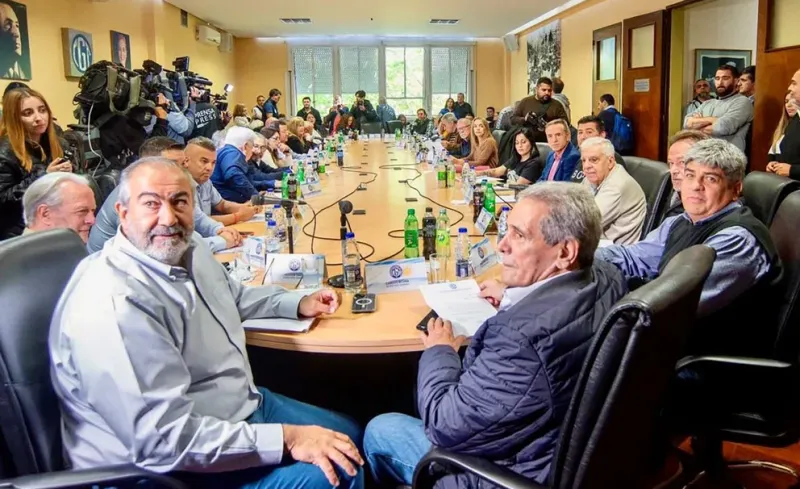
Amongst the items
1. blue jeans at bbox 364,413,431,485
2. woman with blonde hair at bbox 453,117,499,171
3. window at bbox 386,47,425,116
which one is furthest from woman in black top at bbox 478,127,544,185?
window at bbox 386,47,425,116

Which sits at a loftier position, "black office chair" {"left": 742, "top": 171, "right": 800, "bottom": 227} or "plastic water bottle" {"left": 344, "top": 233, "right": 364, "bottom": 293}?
"black office chair" {"left": 742, "top": 171, "right": 800, "bottom": 227}

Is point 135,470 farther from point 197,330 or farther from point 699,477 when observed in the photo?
point 699,477

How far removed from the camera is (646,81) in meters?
7.52

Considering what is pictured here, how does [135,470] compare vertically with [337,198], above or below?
below

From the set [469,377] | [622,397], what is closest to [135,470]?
[469,377]

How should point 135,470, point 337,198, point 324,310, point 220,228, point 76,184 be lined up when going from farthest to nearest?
1. point 337,198
2. point 220,228
3. point 76,184
4. point 324,310
5. point 135,470

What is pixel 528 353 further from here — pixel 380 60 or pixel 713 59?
pixel 380 60

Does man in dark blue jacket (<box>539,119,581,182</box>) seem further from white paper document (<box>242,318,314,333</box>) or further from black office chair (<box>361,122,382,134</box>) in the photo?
black office chair (<box>361,122,382,134</box>)

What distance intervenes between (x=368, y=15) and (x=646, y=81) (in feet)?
18.2

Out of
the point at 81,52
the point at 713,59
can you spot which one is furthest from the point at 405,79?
the point at 81,52

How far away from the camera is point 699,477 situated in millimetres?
2045

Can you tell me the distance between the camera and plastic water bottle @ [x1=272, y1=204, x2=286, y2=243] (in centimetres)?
276

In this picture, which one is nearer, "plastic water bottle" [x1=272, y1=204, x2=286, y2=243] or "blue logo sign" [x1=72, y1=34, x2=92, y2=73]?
"plastic water bottle" [x1=272, y1=204, x2=286, y2=243]

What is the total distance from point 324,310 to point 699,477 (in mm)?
1311
